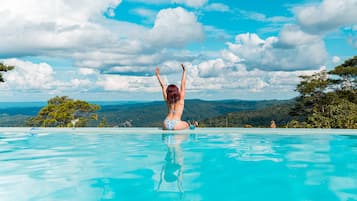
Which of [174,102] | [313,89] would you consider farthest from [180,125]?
[313,89]

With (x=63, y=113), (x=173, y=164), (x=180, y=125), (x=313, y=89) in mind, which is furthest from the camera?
(x=313, y=89)

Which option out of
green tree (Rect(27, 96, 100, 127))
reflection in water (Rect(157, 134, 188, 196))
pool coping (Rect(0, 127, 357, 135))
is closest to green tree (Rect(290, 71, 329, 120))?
pool coping (Rect(0, 127, 357, 135))

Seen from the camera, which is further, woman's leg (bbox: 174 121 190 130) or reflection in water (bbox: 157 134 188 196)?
woman's leg (bbox: 174 121 190 130)

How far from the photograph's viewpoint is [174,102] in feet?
39.3

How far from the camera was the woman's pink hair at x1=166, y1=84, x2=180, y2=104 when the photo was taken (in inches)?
463

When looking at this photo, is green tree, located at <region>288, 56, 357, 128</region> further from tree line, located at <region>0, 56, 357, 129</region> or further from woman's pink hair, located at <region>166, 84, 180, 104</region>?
woman's pink hair, located at <region>166, 84, 180, 104</region>

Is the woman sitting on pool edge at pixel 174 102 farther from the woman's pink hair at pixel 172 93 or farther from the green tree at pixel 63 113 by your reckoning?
the green tree at pixel 63 113

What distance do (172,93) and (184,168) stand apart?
565 centimetres

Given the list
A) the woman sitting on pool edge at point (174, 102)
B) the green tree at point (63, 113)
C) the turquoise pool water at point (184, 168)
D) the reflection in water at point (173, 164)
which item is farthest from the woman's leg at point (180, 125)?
the green tree at point (63, 113)

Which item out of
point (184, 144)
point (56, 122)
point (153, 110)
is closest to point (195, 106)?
point (153, 110)

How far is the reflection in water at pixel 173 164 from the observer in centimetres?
536

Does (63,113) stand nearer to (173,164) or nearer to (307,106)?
(173,164)

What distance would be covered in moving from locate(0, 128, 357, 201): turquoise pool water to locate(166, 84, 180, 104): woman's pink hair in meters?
1.30

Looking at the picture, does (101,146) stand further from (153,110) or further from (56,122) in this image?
(153,110)
